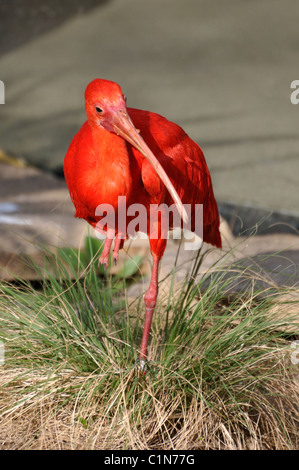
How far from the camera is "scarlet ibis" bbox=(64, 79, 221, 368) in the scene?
6.20 feet

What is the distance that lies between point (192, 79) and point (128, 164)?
5.14 meters

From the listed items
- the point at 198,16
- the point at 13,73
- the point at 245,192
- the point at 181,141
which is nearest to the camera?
the point at 181,141

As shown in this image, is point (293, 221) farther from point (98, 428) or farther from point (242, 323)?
point (98, 428)

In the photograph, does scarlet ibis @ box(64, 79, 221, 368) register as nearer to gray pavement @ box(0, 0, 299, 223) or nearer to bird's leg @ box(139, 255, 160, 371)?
bird's leg @ box(139, 255, 160, 371)

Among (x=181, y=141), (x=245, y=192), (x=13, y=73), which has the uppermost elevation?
(x=13, y=73)

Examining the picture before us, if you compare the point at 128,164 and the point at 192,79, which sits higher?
the point at 192,79

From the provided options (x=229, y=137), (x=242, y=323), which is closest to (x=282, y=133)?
(x=229, y=137)

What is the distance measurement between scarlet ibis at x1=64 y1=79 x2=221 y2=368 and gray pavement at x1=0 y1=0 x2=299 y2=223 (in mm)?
2317

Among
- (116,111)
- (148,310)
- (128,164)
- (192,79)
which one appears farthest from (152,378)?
(192,79)

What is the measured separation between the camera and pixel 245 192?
4.96 meters

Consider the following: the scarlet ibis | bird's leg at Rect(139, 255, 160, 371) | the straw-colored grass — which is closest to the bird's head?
the scarlet ibis

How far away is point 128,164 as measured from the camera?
79.4 inches

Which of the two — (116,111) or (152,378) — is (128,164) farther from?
(152,378)

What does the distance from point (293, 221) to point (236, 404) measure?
2313 millimetres
